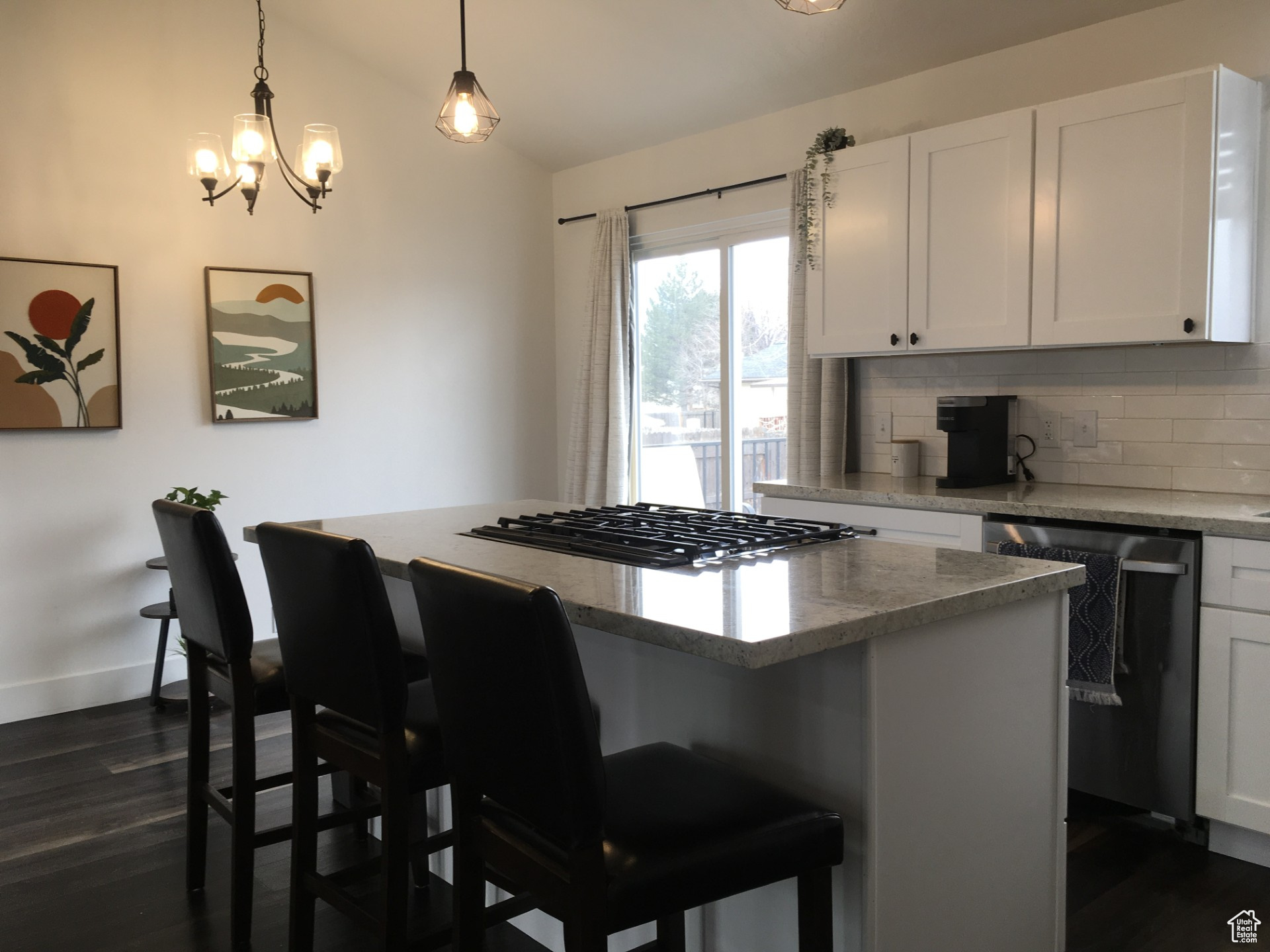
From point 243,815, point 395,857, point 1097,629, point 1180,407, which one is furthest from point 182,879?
point 1180,407

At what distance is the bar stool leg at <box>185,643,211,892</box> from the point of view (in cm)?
252

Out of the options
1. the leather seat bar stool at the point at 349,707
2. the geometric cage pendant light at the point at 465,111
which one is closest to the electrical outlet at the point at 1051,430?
the geometric cage pendant light at the point at 465,111

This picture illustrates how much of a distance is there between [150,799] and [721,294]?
3247mm

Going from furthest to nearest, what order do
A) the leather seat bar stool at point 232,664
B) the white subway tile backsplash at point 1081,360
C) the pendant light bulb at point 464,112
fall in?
the white subway tile backsplash at point 1081,360, the pendant light bulb at point 464,112, the leather seat bar stool at point 232,664

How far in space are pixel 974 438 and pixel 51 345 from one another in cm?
366

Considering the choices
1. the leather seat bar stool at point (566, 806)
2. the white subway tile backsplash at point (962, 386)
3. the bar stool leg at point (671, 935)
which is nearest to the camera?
the leather seat bar stool at point (566, 806)

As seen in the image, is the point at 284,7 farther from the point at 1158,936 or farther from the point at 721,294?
the point at 1158,936

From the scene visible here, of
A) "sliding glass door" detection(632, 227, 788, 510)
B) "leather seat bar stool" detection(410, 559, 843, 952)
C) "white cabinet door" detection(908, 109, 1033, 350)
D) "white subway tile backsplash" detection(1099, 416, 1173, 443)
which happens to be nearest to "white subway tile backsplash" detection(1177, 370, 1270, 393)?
"white subway tile backsplash" detection(1099, 416, 1173, 443)

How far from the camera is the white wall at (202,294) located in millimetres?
4070

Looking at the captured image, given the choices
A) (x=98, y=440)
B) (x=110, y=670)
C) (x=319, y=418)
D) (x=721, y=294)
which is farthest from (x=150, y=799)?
(x=721, y=294)

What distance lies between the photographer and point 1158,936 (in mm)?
2309

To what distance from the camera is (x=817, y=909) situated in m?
1.51

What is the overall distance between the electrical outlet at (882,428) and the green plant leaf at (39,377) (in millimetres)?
3389

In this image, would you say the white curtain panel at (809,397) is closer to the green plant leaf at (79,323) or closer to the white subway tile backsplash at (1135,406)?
the white subway tile backsplash at (1135,406)
